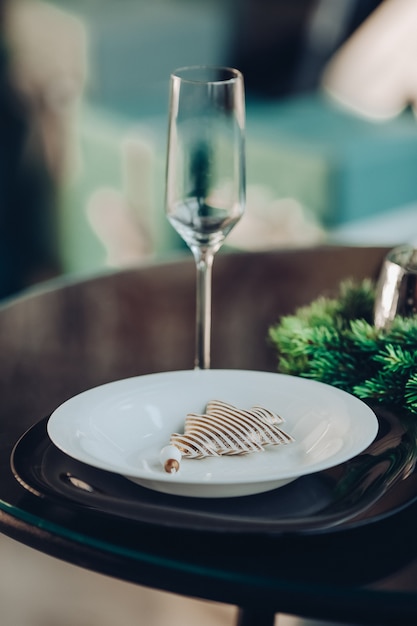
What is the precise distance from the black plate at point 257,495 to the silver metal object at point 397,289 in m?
0.15

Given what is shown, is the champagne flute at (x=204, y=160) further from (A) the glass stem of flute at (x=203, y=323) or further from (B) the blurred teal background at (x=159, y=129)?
(B) the blurred teal background at (x=159, y=129)

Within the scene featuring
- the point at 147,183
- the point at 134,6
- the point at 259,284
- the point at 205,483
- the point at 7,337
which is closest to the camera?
the point at 205,483

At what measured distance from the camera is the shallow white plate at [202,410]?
542mm

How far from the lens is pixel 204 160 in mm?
764

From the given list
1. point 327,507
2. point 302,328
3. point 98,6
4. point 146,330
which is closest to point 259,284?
point 146,330

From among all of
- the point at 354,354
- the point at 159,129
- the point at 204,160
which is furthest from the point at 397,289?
the point at 159,129

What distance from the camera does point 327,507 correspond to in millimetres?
540

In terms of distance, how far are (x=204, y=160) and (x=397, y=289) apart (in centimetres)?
18

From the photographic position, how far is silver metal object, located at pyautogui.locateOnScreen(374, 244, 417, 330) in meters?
0.73

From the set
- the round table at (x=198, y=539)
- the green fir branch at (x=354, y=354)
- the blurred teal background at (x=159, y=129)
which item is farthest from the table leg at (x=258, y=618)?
the blurred teal background at (x=159, y=129)

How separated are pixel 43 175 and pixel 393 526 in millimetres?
1846

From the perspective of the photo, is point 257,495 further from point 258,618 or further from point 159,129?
A: point 159,129

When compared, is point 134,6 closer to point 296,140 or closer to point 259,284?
point 296,140

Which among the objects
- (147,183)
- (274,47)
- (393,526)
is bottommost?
(393,526)
